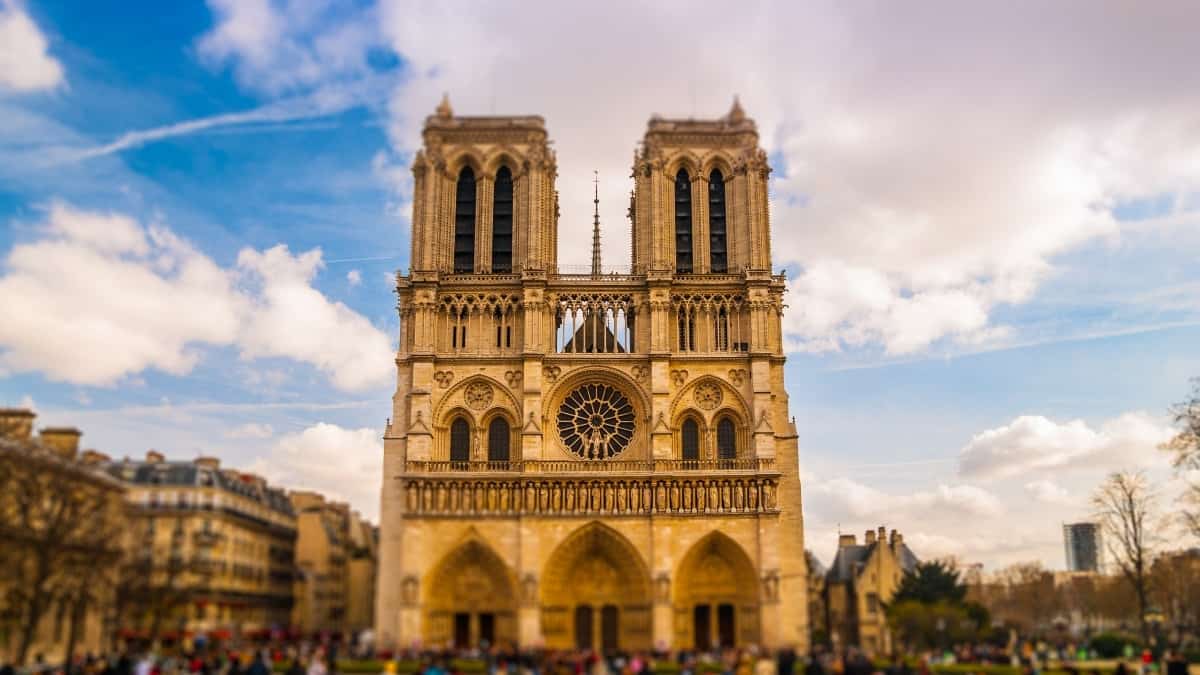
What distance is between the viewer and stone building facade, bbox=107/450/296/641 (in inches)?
1433

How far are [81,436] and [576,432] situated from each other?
750 inches

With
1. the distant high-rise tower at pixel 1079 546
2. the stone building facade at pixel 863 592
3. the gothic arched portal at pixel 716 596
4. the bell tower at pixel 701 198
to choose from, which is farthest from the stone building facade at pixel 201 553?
the distant high-rise tower at pixel 1079 546

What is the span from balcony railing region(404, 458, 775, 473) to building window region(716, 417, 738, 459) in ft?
4.75

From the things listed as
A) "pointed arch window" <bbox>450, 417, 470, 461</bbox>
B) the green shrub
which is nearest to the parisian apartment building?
"pointed arch window" <bbox>450, 417, 470, 461</bbox>

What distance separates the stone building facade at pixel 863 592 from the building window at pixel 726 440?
9244 mm

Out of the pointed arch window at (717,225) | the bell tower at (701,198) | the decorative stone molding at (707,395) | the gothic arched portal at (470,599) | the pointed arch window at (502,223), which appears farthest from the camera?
the pointed arch window at (717,225)

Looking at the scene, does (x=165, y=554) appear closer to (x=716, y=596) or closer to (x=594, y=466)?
(x=594, y=466)

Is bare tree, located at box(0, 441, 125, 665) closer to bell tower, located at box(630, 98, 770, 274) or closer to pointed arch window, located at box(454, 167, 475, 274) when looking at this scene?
pointed arch window, located at box(454, 167, 475, 274)

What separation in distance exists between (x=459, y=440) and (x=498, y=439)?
5.36ft

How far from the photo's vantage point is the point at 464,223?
51375 millimetres

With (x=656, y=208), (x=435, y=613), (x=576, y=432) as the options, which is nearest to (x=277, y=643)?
(x=435, y=613)

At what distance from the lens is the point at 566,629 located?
45500 millimetres

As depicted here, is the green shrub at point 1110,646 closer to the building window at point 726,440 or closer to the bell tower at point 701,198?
the building window at point 726,440

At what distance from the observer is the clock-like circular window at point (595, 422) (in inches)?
1902
